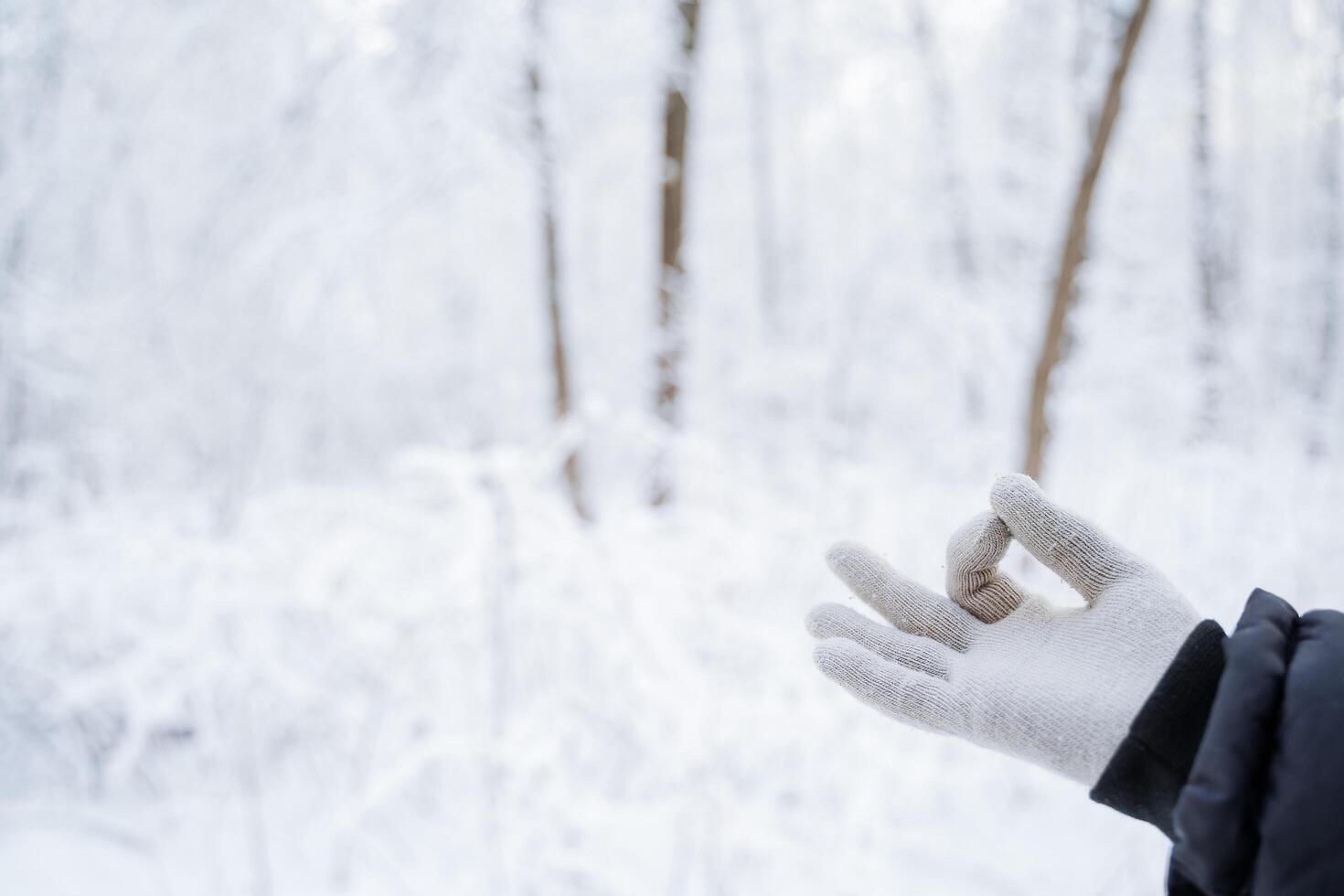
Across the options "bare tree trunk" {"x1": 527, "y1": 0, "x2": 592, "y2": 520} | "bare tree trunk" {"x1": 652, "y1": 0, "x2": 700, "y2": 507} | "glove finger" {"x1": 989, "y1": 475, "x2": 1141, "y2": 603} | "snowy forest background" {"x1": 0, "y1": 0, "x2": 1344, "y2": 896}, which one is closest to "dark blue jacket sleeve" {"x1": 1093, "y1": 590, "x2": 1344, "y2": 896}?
"glove finger" {"x1": 989, "y1": 475, "x2": 1141, "y2": 603}

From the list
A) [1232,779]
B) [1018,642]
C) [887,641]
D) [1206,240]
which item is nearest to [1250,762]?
[1232,779]

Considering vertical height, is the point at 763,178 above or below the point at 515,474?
above

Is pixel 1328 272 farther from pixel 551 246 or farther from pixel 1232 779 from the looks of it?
pixel 1232 779

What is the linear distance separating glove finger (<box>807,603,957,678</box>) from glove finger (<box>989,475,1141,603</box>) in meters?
0.27

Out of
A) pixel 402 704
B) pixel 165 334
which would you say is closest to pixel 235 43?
pixel 165 334

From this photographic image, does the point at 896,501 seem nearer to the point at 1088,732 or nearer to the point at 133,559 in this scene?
the point at 1088,732

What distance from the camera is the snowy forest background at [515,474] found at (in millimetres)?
2674

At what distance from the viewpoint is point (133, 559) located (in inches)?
126

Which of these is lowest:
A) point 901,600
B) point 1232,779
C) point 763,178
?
point 1232,779

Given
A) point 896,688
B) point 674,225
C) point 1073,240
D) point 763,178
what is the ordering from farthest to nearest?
1. point 763,178
2. point 674,225
3. point 1073,240
4. point 896,688

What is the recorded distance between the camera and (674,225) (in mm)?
5246

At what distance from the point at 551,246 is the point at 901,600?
15.6 ft

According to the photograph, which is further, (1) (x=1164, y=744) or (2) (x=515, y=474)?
(2) (x=515, y=474)

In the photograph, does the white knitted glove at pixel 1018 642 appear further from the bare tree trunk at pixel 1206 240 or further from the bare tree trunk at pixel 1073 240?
the bare tree trunk at pixel 1206 240
